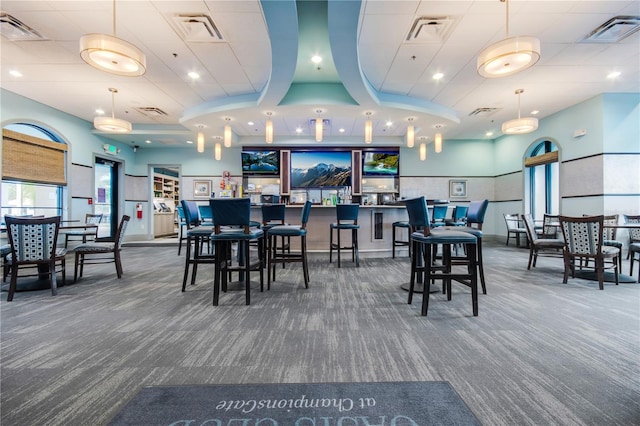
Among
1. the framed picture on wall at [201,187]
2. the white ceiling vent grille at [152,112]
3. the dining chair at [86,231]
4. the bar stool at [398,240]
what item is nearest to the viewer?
the dining chair at [86,231]

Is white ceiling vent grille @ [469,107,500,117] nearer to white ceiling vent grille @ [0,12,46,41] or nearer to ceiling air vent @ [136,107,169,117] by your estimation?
ceiling air vent @ [136,107,169,117]

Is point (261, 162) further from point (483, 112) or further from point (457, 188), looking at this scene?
point (457, 188)

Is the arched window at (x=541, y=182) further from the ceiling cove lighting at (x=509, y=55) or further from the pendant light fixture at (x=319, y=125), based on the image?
the pendant light fixture at (x=319, y=125)

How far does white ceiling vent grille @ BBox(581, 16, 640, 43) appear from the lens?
12.1 ft

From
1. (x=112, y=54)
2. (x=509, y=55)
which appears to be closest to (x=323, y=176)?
(x=509, y=55)

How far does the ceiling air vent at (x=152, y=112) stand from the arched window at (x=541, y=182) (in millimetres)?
10272

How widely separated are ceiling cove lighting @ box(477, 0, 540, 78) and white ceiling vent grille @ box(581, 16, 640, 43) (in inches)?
57.0

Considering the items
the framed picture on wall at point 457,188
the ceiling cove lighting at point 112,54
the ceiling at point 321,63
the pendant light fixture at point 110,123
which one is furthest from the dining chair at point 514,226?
the pendant light fixture at point 110,123

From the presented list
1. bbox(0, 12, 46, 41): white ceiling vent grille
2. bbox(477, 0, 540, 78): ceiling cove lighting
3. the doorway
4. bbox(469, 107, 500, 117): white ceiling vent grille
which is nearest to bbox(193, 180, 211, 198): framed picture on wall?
the doorway

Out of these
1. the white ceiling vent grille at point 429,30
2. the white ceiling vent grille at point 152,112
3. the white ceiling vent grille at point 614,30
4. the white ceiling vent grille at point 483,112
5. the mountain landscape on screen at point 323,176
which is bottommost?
the mountain landscape on screen at point 323,176

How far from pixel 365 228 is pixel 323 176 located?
438cm

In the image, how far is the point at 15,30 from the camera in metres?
3.85

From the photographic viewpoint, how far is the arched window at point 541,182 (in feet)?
25.7

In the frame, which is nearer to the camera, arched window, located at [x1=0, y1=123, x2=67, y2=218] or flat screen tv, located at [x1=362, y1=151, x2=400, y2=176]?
arched window, located at [x1=0, y1=123, x2=67, y2=218]
